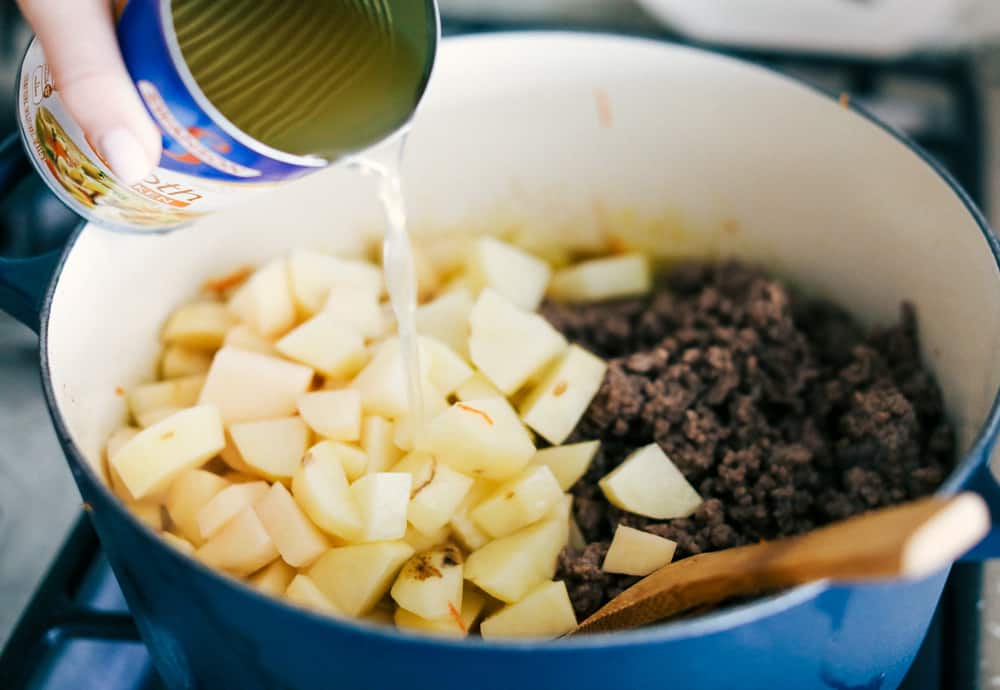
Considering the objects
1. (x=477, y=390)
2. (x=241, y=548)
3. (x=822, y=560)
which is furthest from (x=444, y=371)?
(x=822, y=560)

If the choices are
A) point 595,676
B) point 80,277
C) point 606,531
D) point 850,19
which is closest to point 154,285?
point 80,277

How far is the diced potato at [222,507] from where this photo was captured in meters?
1.17

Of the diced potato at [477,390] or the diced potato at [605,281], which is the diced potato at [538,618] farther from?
the diced potato at [605,281]

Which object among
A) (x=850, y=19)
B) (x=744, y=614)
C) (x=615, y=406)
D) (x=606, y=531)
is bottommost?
(x=606, y=531)

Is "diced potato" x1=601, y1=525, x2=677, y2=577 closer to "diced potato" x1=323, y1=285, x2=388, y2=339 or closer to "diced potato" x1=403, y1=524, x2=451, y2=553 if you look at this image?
"diced potato" x1=403, y1=524, x2=451, y2=553

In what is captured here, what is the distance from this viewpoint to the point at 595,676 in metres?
0.79

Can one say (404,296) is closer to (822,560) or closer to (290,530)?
(290,530)

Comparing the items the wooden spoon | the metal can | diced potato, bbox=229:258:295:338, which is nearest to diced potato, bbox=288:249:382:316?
diced potato, bbox=229:258:295:338

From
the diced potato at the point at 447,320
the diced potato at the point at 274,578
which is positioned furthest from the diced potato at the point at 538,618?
the diced potato at the point at 447,320

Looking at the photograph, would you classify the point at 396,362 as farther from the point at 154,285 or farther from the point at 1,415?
the point at 1,415

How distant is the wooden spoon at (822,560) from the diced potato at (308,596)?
→ 291mm

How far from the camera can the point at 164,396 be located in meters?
1.35

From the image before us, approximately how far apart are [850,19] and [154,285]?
4.25ft

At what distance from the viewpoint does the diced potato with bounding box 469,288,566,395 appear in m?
1.35
